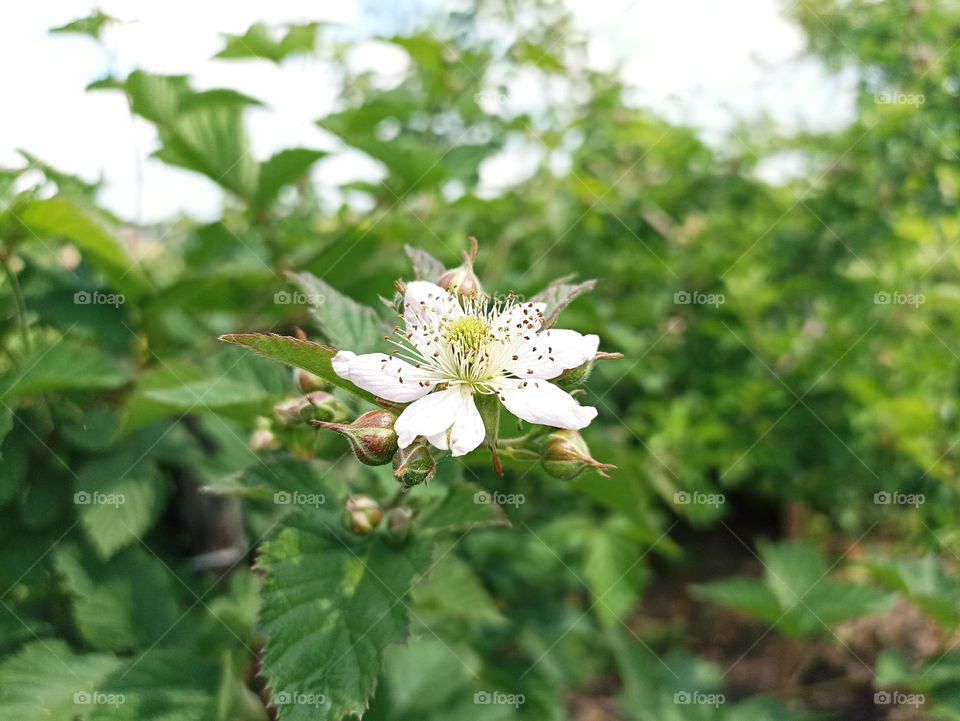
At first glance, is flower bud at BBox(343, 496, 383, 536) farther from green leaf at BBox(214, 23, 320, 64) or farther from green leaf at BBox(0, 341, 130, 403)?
green leaf at BBox(214, 23, 320, 64)

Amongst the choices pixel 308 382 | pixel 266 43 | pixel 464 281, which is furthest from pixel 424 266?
pixel 266 43

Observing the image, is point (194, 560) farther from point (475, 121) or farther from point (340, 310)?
point (475, 121)

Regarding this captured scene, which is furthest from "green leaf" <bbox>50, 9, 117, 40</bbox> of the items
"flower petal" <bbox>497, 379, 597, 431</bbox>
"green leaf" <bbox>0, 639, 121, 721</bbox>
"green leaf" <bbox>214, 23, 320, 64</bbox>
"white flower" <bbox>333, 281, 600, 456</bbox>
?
"flower petal" <bbox>497, 379, 597, 431</bbox>

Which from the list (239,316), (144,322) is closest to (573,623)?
(239,316)

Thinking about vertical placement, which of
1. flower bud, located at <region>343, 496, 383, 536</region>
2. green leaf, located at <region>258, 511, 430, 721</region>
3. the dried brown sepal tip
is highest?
the dried brown sepal tip

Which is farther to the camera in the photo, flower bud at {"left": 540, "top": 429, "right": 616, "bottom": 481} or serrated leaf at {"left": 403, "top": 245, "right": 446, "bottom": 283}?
serrated leaf at {"left": 403, "top": 245, "right": 446, "bottom": 283}

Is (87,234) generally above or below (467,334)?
below

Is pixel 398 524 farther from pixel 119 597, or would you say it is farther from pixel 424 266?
pixel 119 597
